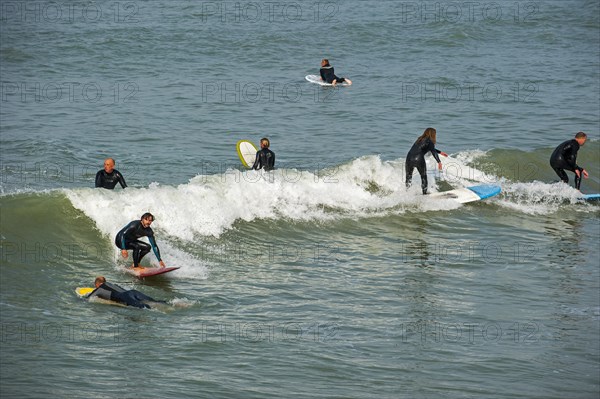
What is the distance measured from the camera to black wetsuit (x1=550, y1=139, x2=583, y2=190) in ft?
64.8

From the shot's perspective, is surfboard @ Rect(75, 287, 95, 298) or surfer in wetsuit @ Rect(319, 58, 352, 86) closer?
surfboard @ Rect(75, 287, 95, 298)

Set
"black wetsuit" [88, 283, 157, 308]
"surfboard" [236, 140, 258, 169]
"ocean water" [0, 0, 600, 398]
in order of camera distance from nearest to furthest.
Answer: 1. "ocean water" [0, 0, 600, 398]
2. "black wetsuit" [88, 283, 157, 308]
3. "surfboard" [236, 140, 258, 169]

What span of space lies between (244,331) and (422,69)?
21770 mm

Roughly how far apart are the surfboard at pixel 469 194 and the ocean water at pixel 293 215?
0.23m

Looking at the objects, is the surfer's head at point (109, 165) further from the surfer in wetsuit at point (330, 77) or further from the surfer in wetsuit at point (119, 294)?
the surfer in wetsuit at point (330, 77)

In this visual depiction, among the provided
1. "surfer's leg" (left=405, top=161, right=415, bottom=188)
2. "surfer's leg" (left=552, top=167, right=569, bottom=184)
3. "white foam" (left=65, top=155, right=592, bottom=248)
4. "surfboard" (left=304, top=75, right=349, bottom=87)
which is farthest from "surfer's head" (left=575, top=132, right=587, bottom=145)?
"surfboard" (left=304, top=75, right=349, bottom=87)

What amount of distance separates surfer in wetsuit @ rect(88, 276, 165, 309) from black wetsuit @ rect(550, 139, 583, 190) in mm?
10949

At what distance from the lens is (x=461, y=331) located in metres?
12.9

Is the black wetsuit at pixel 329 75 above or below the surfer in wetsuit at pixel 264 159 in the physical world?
above

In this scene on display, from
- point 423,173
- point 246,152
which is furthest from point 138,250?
point 246,152

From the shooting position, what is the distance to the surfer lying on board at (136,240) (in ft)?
47.1

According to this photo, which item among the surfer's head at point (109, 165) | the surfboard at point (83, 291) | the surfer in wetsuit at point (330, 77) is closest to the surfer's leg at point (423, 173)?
the surfer's head at point (109, 165)

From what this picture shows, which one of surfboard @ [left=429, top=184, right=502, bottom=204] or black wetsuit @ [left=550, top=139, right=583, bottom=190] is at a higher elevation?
black wetsuit @ [left=550, top=139, right=583, bottom=190]

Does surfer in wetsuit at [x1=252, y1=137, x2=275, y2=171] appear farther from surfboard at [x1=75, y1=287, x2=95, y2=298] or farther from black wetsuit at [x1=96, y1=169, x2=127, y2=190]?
surfboard at [x1=75, y1=287, x2=95, y2=298]
